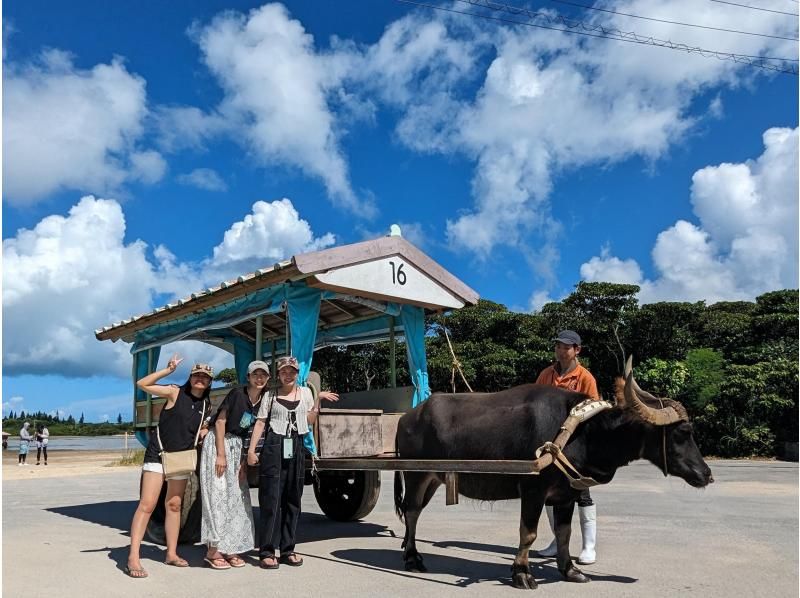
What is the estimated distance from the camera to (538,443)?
207 inches

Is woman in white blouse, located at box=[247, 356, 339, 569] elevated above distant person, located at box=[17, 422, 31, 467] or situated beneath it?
elevated above

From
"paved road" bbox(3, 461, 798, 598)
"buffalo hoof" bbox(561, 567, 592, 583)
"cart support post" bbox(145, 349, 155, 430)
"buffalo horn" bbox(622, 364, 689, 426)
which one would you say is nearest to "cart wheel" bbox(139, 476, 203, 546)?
"paved road" bbox(3, 461, 798, 598)

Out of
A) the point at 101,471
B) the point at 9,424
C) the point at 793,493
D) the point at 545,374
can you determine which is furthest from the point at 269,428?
the point at 9,424

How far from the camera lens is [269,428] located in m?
5.94

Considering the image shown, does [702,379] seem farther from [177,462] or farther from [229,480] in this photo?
[177,462]

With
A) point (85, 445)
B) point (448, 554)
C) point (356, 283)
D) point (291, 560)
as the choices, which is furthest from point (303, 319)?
point (85, 445)

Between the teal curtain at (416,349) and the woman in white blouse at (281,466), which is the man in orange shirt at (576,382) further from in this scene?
the teal curtain at (416,349)

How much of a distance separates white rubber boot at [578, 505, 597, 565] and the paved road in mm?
89

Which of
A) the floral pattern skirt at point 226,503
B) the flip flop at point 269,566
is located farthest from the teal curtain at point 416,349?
the flip flop at point 269,566

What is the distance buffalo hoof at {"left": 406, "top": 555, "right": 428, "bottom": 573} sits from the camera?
18.7 feet

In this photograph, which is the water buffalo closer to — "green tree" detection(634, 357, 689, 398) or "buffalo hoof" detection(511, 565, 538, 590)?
"buffalo hoof" detection(511, 565, 538, 590)

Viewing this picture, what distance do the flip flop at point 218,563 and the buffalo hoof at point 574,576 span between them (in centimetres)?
264

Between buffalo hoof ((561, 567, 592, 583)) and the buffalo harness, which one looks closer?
the buffalo harness

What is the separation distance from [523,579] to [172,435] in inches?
117
